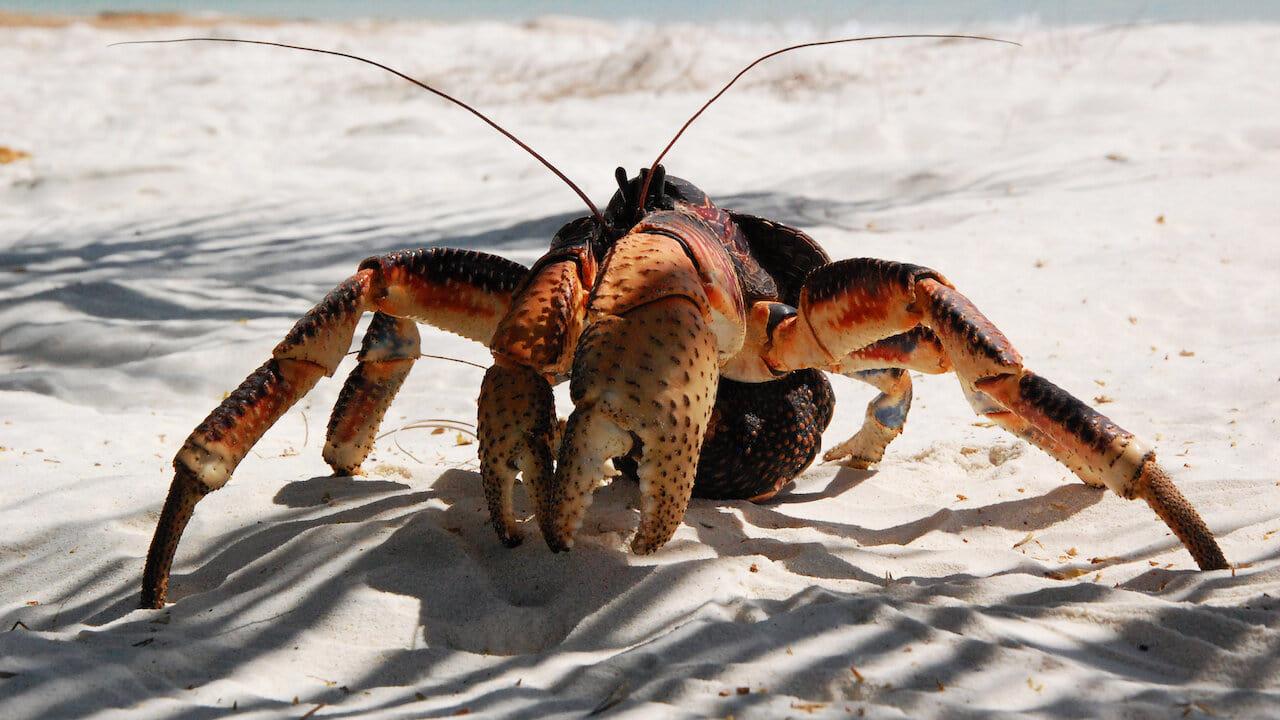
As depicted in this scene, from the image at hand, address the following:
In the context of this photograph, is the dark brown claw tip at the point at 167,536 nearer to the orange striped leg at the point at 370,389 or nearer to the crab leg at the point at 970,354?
the orange striped leg at the point at 370,389

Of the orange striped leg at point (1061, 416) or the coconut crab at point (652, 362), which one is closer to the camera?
the coconut crab at point (652, 362)

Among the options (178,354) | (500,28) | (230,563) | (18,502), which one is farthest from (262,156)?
(500,28)

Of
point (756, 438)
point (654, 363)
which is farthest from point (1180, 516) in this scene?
point (654, 363)

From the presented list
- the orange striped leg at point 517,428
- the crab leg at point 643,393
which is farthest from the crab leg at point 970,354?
the orange striped leg at point 517,428

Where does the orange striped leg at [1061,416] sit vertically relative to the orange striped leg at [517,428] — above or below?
above

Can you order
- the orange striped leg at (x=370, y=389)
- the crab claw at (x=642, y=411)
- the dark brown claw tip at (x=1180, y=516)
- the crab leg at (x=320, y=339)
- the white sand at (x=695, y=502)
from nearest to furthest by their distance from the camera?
the white sand at (x=695, y=502) → the crab claw at (x=642, y=411) → the dark brown claw tip at (x=1180, y=516) → the crab leg at (x=320, y=339) → the orange striped leg at (x=370, y=389)

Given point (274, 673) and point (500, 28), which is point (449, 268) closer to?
point (274, 673)

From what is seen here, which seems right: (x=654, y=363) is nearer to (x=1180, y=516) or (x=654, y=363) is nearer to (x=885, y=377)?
(x=1180, y=516)

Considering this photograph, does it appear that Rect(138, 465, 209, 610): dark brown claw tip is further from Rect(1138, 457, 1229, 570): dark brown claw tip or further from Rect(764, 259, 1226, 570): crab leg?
Rect(1138, 457, 1229, 570): dark brown claw tip
